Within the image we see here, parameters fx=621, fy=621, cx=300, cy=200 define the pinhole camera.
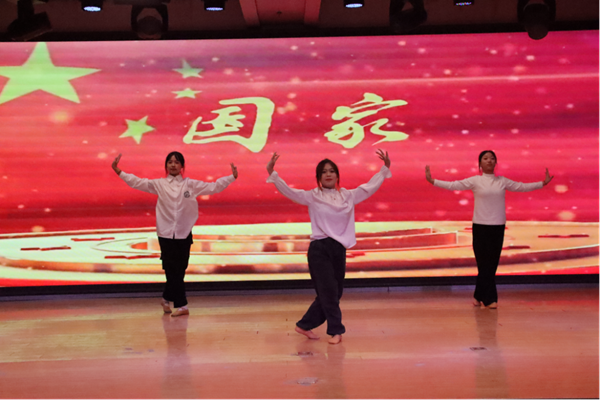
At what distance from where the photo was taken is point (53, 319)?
16.4ft

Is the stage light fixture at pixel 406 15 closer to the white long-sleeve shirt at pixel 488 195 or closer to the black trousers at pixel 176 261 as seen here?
the white long-sleeve shirt at pixel 488 195

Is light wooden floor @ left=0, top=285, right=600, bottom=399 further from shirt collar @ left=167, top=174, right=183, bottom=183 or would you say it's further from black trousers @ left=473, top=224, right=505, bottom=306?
shirt collar @ left=167, top=174, right=183, bottom=183

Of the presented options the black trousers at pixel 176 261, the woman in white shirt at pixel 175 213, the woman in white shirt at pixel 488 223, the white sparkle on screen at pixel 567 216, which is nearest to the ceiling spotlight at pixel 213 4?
the woman in white shirt at pixel 175 213

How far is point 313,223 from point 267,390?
128cm

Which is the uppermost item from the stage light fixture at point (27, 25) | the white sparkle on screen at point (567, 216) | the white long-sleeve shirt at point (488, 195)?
the stage light fixture at point (27, 25)

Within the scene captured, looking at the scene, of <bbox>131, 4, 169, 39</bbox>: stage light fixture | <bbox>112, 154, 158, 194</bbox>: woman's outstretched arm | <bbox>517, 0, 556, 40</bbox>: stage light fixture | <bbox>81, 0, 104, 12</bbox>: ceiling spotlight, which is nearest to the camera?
<bbox>112, 154, 158, 194</bbox>: woman's outstretched arm

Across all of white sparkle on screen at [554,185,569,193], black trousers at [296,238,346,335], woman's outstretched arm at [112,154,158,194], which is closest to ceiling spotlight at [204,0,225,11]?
woman's outstretched arm at [112,154,158,194]

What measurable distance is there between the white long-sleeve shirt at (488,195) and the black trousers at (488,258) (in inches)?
2.7

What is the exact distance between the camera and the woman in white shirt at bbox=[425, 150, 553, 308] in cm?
514

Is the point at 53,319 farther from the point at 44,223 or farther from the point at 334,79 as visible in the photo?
the point at 334,79

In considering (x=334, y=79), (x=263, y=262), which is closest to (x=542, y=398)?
(x=263, y=262)

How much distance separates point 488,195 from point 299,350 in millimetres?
2258

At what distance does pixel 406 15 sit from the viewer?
211 inches

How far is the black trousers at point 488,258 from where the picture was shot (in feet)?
16.8
